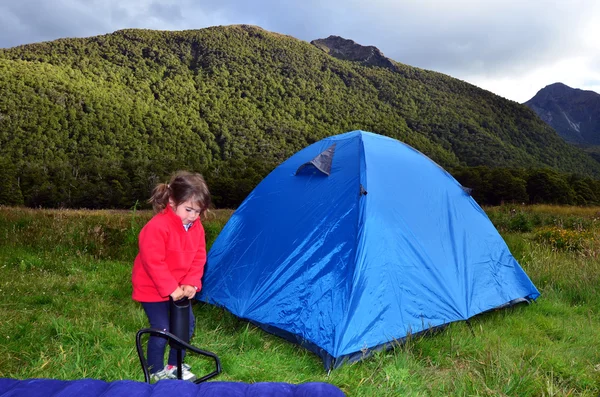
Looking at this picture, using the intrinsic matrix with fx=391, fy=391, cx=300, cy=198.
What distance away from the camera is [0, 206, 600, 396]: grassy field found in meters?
2.96

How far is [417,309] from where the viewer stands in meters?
3.70

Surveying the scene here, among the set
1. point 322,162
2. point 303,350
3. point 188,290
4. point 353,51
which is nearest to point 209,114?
point 322,162

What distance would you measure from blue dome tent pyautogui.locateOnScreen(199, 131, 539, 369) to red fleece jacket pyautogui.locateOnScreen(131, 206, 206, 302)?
41.3 inches

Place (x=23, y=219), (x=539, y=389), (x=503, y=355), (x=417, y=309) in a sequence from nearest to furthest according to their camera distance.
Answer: (x=539, y=389) → (x=503, y=355) → (x=417, y=309) → (x=23, y=219)

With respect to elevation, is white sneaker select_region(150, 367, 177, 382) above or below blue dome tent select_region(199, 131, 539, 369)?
below

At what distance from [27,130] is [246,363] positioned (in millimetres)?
71036

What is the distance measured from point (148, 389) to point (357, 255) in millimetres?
2385

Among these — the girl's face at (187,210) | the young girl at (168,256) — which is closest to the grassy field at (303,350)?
the young girl at (168,256)

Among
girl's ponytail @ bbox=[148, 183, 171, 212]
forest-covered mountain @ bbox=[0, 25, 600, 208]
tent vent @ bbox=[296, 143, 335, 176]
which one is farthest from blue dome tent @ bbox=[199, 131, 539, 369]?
forest-covered mountain @ bbox=[0, 25, 600, 208]

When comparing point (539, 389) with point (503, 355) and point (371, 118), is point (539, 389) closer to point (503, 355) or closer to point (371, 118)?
point (503, 355)

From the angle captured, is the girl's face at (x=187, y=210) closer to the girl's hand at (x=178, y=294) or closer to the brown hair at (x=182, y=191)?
the brown hair at (x=182, y=191)

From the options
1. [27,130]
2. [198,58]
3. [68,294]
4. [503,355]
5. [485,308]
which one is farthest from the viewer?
[198,58]

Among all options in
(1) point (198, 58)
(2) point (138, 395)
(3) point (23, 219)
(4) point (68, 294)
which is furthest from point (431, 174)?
(1) point (198, 58)

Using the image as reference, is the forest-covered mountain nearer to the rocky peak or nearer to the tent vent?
the rocky peak
